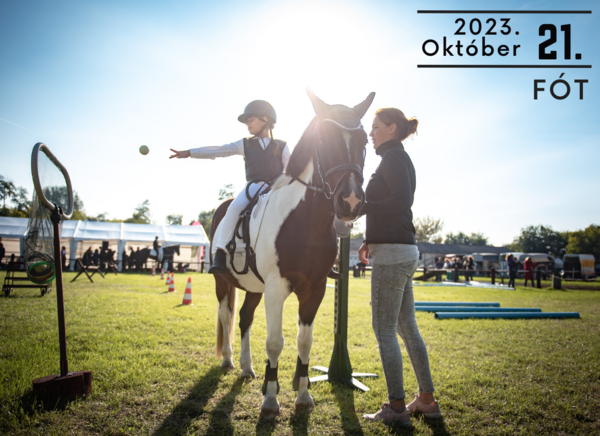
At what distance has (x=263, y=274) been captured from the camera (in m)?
3.14

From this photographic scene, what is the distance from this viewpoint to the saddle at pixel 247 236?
337cm

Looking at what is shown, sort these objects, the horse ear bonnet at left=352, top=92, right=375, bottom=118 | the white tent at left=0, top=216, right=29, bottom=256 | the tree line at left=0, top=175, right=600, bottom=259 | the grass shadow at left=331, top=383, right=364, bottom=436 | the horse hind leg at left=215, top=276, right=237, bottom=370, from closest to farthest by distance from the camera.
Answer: the grass shadow at left=331, top=383, right=364, bottom=436
the horse ear bonnet at left=352, top=92, right=375, bottom=118
the horse hind leg at left=215, top=276, right=237, bottom=370
the white tent at left=0, top=216, right=29, bottom=256
the tree line at left=0, top=175, right=600, bottom=259

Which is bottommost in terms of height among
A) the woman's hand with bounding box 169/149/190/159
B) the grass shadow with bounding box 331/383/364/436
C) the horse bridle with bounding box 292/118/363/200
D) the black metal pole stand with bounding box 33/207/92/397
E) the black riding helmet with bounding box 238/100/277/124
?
the grass shadow with bounding box 331/383/364/436

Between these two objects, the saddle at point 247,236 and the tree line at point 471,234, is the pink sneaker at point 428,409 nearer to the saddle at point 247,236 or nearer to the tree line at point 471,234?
the saddle at point 247,236

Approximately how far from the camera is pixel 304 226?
3.01 meters

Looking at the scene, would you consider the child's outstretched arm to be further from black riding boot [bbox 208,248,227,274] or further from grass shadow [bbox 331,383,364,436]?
grass shadow [bbox 331,383,364,436]

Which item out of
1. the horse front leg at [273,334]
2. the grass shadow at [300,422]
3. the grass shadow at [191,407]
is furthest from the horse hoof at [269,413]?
the grass shadow at [191,407]

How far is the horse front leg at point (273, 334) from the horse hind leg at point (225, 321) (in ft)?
4.53

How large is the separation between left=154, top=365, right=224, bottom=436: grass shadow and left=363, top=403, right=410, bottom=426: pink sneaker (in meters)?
1.59

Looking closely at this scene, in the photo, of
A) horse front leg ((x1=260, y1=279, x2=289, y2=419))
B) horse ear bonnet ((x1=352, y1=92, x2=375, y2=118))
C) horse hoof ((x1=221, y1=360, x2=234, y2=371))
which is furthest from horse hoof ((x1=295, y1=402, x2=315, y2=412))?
horse ear bonnet ((x1=352, y1=92, x2=375, y2=118))

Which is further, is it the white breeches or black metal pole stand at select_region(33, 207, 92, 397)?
the white breeches

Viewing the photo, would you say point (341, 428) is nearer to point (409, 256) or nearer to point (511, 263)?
point (409, 256)

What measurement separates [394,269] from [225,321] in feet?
8.97

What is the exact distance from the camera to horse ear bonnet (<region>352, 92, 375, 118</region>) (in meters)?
3.00
